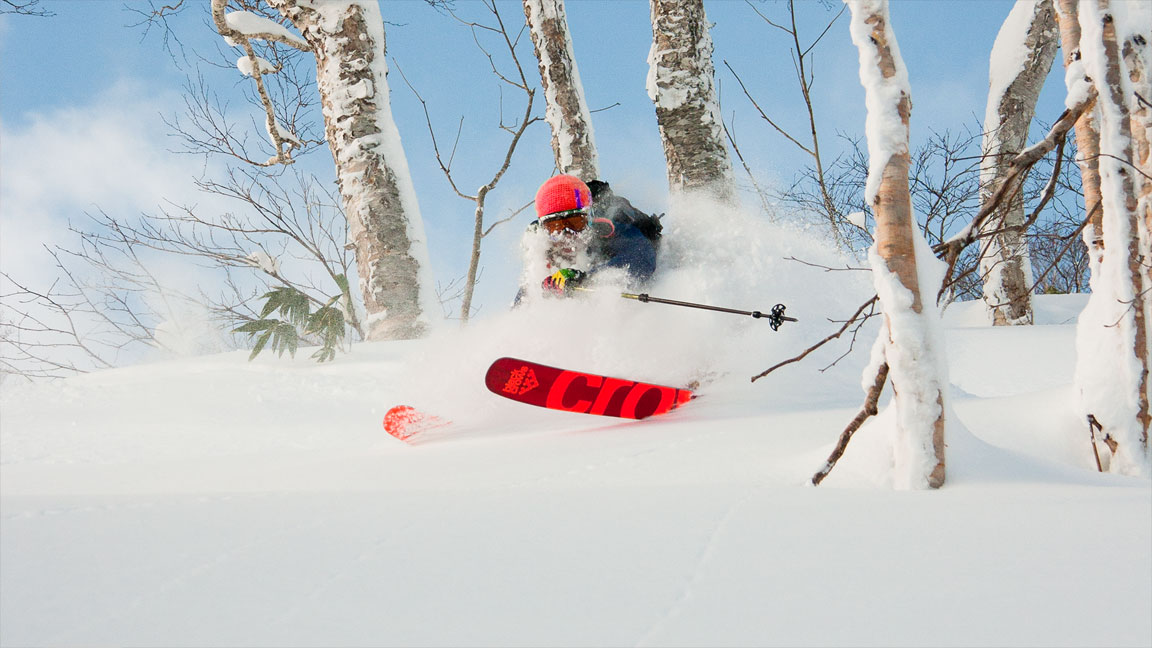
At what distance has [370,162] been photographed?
677cm

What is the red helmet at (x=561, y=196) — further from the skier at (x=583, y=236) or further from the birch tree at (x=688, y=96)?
the birch tree at (x=688, y=96)

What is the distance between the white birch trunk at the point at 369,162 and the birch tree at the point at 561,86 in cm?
187

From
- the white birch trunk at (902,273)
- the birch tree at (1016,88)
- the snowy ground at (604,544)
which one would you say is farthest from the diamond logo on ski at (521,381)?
the birch tree at (1016,88)

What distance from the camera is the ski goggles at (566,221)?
495 centimetres

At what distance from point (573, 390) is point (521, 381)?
326mm

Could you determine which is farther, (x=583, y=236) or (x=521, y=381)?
(x=583, y=236)

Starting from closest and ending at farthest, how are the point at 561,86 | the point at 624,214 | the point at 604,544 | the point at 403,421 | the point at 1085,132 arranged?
1. the point at 604,544
2. the point at 1085,132
3. the point at 403,421
4. the point at 624,214
5. the point at 561,86

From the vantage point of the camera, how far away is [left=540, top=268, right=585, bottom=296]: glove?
4969 millimetres

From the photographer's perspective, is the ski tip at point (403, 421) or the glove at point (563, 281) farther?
the glove at point (563, 281)

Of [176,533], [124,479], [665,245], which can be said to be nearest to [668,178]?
[665,245]

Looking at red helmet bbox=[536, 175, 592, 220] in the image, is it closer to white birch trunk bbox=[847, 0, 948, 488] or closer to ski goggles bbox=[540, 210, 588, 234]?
ski goggles bbox=[540, 210, 588, 234]

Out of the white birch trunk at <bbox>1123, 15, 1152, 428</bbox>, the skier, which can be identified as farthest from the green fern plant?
the white birch trunk at <bbox>1123, 15, 1152, 428</bbox>

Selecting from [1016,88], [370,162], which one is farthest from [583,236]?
[1016,88]

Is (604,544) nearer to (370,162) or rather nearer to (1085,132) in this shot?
(1085,132)
